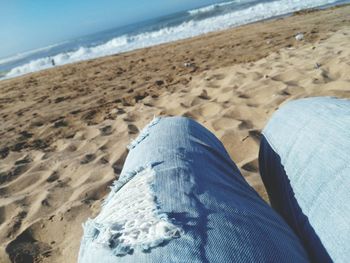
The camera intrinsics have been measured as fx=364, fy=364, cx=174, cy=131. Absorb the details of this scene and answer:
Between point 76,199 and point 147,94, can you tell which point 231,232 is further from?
point 147,94

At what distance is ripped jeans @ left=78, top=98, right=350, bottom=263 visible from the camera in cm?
77

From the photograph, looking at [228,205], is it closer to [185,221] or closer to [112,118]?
[185,221]

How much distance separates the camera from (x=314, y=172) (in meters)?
1.03

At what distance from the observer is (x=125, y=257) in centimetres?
77

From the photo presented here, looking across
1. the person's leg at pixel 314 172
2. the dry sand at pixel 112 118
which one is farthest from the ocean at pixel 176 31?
the person's leg at pixel 314 172

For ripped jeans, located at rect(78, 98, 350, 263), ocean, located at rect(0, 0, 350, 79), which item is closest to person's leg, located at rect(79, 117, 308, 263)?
ripped jeans, located at rect(78, 98, 350, 263)

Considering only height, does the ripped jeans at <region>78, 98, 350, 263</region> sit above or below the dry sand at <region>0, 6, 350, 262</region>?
above

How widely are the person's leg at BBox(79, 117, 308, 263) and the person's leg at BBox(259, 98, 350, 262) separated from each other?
83 millimetres

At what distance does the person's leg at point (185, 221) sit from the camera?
2.48 feet

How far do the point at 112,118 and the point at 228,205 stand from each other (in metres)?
3.34


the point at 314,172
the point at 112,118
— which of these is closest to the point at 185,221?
the point at 314,172

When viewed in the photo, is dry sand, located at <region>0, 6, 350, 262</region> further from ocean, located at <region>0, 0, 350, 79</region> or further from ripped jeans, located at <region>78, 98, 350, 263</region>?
ocean, located at <region>0, 0, 350, 79</region>

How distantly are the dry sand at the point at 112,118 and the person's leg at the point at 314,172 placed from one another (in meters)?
0.72

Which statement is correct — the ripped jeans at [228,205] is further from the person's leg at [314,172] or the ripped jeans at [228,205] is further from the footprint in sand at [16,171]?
the footprint in sand at [16,171]
